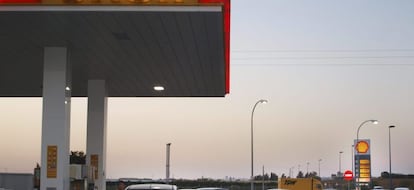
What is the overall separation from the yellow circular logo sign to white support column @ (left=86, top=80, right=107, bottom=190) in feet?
96.7

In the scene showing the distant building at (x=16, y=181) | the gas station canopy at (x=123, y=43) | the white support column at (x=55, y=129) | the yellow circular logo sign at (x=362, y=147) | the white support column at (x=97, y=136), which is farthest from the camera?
the distant building at (x=16, y=181)

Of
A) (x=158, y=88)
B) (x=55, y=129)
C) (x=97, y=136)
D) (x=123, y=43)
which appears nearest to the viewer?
(x=55, y=129)

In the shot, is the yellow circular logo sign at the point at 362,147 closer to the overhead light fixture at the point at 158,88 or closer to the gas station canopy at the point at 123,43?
the gas station canopy at the point at 123,43

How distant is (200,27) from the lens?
16516 millimetres

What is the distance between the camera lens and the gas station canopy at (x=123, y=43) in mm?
15367

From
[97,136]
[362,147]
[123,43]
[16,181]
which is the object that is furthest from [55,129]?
[362,147]

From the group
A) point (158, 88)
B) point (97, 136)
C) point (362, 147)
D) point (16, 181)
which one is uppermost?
point (158, 88)

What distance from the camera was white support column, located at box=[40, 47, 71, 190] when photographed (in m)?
18.2

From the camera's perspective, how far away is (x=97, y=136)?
24.7 m

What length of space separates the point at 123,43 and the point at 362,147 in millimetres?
35512

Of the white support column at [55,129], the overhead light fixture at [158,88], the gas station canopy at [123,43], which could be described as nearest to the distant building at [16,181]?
the gas station canopy at [123,43]

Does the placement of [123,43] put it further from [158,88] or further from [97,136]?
Result: [158,88]

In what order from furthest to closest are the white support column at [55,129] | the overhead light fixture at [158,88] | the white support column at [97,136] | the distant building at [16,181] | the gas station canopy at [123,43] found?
the distant building at [16,181], the overhead light fixture at [158,88], the white support column at [97,136], the white support column at [55,129], the gas station canopy at [123,43]

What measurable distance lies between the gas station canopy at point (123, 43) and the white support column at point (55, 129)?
0.86m
